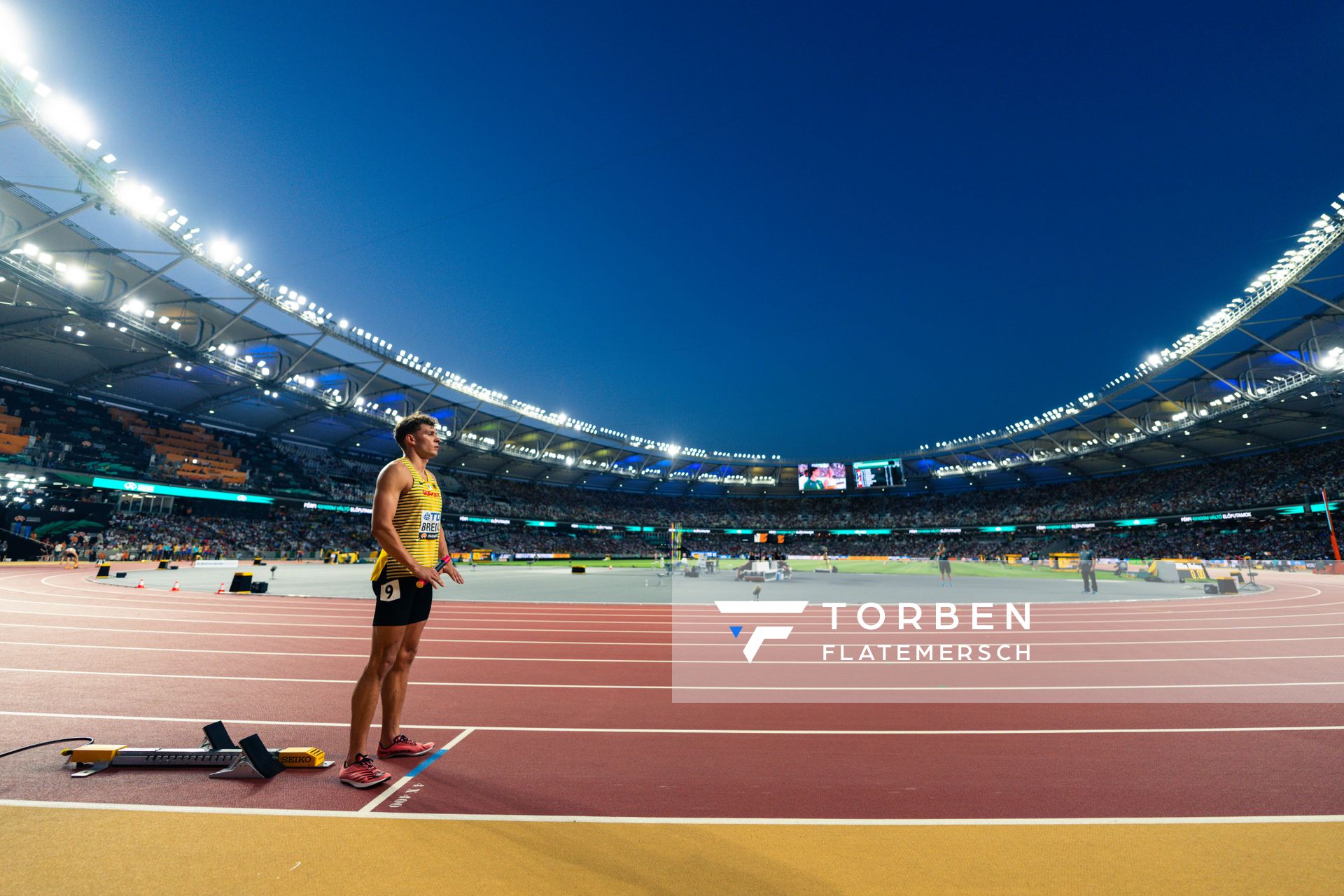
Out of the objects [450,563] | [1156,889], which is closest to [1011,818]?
[1156,889]

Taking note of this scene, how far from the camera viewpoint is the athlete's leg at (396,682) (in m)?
3.53

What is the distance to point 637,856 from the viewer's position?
2428 millimetres

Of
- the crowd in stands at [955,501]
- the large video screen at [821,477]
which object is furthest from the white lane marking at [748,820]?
the large video screen at [821,477]

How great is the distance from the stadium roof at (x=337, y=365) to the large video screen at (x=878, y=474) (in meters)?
4.76

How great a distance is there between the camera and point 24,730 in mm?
4039

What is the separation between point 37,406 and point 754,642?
167ft

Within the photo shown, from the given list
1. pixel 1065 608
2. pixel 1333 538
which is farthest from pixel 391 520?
pixel 1333 538

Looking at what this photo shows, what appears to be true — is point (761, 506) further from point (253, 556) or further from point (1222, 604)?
Answer: point (1222, 604)

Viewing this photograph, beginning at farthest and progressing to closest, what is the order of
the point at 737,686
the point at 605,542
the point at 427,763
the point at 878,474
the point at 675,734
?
1. the point at 605,542
2. the point at 878,474
3. the point at 737,686
4. the point at 675,734
5. the point at 427,763

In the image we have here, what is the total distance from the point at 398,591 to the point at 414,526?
0.42m

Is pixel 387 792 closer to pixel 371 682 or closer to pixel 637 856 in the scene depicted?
pixel 371 682

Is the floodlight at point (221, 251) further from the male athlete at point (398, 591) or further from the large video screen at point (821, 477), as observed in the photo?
the large video screen at point (821, 477)

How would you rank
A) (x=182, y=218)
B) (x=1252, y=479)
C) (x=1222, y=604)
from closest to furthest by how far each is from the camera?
(x=1222, y=604) → (x=182, y=218) → (x=1252, y=479)

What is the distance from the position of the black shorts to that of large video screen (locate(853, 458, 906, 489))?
64.8m
